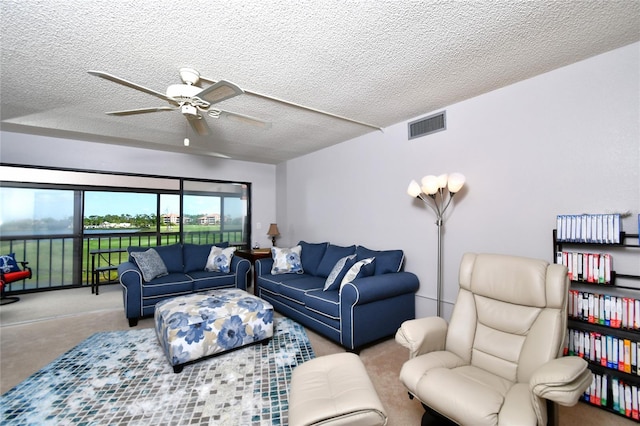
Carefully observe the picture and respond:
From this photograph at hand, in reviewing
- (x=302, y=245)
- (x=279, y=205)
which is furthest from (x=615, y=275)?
(x=279, y=205)

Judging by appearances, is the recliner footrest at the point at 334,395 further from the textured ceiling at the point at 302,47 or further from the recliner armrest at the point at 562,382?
the textured ceiling at the point at 302,47

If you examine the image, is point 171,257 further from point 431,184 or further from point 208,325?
point 431,184

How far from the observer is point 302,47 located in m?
1.97

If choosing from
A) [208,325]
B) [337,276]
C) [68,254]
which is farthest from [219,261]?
[68,254]

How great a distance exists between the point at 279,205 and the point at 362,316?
3.96 meters

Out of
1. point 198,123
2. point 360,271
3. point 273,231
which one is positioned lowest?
point 360,271

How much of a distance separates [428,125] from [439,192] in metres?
0.82

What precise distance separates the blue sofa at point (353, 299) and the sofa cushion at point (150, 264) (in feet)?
5.01

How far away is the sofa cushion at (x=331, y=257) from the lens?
3.83 meters

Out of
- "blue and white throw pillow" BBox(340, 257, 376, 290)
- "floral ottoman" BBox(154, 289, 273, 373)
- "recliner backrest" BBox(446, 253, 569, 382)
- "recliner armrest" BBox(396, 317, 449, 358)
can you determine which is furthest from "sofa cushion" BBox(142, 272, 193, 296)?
"recliner backrest" BBox(446, 253, 569, 382)

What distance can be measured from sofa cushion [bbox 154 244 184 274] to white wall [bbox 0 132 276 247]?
1.59 m

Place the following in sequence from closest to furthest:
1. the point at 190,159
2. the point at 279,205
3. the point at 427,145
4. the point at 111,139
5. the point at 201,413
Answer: the point at 201,413 → the point at 427,145 → the point at 111,139 → the point at 190,159 → the point at 279,205

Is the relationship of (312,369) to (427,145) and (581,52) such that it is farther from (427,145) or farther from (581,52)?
(581,52)

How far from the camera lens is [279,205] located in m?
6.21
